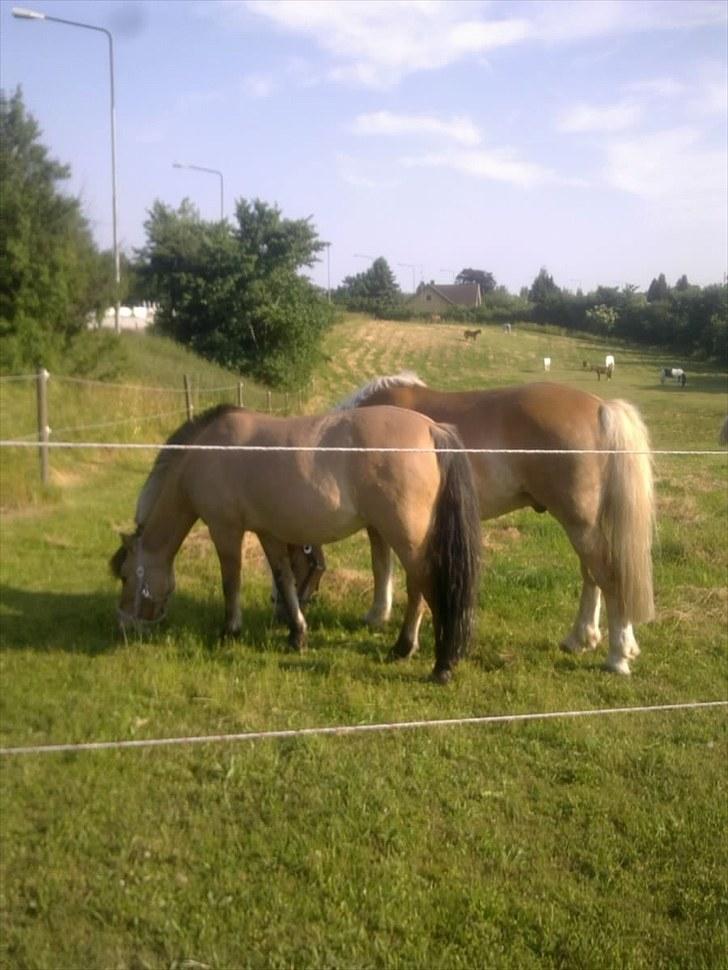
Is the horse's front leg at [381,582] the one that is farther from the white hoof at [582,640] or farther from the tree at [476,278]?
the tree at [476,278]

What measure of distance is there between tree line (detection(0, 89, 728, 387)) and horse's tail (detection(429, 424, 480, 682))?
12329 mm

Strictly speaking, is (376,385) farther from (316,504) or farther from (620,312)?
(620,312)

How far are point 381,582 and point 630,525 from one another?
1.79 m

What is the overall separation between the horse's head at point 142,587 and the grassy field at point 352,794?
0.15m

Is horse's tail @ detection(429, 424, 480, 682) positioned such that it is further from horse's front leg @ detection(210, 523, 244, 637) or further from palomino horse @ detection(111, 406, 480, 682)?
horse's front leg @ detection(210, 523, 244, 637)

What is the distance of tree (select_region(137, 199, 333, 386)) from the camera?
24.6m

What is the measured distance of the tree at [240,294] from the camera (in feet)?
80.8

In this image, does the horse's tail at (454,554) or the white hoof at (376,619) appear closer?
the horse's tail at (454,554)

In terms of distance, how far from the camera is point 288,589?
5574 mm

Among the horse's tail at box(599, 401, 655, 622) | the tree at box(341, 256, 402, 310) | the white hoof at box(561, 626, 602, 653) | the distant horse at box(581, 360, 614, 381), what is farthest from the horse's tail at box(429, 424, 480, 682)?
the tree at box(341, 256, 402, 310)

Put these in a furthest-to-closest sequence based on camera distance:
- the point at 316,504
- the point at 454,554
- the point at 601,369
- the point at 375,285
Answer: the point at 375,285 → the point at 601,369 → the point at 316,504 → the point at 454,554

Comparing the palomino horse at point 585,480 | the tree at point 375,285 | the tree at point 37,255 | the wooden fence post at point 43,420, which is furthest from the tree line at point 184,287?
the tree at point 375,285

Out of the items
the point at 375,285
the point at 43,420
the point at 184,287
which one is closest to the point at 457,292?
the point at 375,285

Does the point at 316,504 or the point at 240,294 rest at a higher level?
the point at 240,294
